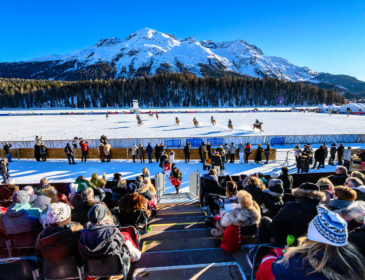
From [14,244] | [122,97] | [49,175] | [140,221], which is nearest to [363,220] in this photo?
[140,221]

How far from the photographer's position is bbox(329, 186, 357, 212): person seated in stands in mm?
2789

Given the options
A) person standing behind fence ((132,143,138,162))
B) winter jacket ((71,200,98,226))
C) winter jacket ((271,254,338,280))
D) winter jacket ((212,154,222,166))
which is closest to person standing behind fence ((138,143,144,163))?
person standing behind fence ((132,143,138,162))

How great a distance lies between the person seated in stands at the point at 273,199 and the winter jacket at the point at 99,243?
2.53 metres

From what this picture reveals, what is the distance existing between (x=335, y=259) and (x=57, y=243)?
8.03 feet

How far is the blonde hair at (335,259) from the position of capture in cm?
120

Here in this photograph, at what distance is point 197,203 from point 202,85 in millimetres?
90907

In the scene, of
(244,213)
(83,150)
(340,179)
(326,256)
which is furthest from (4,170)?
(340,179)

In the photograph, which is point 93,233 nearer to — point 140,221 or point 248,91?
point 140,221

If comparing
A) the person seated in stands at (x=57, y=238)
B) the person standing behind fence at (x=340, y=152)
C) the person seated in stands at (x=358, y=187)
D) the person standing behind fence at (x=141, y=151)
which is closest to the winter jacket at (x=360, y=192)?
the person seated in stands at (x=358, y=187)

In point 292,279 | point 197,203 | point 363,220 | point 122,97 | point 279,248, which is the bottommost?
point 197,203

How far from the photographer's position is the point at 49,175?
1071 cm

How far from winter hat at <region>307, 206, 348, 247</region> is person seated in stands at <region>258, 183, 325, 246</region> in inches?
46.8

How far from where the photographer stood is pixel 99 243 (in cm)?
215

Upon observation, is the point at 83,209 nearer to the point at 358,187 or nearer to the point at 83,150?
the point at 358,187
